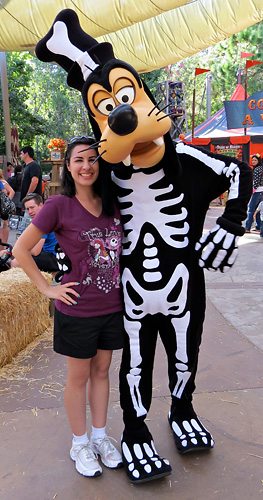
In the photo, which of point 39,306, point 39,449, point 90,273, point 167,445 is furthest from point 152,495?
point 39,306

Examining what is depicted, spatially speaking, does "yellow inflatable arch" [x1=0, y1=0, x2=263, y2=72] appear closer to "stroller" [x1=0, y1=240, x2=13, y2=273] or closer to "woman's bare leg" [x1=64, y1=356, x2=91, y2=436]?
"stroller" [x1=0, y1=240, x2=13, y2=273]

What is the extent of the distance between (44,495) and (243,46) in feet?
72.2

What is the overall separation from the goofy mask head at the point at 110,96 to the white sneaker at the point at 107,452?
1.34m

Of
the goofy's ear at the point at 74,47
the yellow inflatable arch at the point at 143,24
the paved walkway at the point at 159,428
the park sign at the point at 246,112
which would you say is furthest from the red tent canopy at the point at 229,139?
the goofy's ear at the point at 74,47

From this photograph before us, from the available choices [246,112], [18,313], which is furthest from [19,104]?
[18,313]

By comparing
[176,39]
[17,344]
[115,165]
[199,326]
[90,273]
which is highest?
[176,39]

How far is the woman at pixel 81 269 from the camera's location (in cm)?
188

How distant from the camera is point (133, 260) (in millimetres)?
1978

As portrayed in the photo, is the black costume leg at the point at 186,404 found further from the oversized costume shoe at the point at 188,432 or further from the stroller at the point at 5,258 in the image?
the stroller at the point at 5,258

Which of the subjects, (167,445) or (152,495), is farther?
(167,445)

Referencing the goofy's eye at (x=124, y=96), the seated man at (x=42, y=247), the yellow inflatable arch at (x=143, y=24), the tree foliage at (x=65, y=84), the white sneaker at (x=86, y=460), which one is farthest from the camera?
the tree foliage at (x=65, y=84)

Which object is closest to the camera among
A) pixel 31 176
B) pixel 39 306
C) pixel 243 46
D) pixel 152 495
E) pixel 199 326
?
pixel 152 495

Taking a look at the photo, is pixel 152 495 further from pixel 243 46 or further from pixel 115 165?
pixel 243 46

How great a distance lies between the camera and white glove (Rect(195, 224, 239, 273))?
1.90 metres
